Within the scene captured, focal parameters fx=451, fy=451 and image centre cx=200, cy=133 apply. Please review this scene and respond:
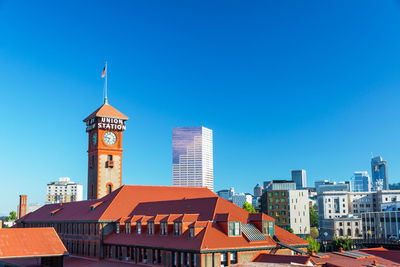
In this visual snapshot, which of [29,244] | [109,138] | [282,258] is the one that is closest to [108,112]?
[109,138]

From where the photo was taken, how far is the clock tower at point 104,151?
9700 centimetres

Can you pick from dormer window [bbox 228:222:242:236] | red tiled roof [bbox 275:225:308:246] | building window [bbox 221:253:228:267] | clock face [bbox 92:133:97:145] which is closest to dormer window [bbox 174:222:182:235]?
dormer window [bbox 228:222:242:236]

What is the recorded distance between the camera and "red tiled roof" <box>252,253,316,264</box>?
52656mm

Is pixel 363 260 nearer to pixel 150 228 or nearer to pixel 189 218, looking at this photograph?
pixel 189 218

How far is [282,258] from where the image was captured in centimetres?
5428

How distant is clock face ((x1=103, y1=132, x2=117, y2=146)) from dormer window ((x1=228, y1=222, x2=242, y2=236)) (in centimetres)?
4894

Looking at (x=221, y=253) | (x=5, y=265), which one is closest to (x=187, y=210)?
(x=221, y=253)

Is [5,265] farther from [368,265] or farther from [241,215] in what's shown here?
[368,265]

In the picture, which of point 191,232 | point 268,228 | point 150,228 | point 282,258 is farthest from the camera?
point 150,228

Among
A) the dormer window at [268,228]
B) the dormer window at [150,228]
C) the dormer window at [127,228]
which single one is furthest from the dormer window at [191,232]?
the dormer window at [127,228]

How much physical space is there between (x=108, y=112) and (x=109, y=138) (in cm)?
601

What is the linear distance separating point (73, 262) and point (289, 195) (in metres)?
93.4

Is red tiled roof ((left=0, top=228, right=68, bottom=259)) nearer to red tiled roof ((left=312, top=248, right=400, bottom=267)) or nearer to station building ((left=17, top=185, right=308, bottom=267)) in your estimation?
station building ((left=17, top=185, right=308, bottom=267))

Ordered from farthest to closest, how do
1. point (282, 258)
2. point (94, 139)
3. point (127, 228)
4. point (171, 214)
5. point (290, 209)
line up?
point (290, 209), point (94, 139), point (127, 228), point (171, 214), point (282, 258)
